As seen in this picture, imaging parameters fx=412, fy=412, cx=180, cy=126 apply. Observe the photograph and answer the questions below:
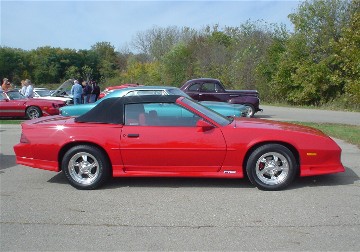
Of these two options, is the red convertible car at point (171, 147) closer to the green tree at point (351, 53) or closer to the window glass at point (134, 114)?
the window glass at point (134, 114)

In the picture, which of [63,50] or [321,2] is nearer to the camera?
[321,2]

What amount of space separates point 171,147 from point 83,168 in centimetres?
136

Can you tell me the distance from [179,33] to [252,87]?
31.7 meters

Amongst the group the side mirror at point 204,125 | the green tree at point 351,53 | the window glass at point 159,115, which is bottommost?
the side mirror at point 204,125

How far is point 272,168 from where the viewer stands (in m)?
5.87

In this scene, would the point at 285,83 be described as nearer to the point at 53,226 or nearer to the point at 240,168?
the point at 240,168

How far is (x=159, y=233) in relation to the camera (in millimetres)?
4379

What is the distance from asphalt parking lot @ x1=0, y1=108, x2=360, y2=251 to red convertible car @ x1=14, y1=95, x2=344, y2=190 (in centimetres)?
29

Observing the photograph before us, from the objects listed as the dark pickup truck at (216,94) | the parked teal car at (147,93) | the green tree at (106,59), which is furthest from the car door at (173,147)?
the green tree at (106,59)

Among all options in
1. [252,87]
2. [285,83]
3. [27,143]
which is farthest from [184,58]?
[27,143]

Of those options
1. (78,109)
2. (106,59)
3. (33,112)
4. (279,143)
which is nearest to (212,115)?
(279,143)

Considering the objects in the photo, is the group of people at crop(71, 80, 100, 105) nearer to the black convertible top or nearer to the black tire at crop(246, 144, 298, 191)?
the black convertible top

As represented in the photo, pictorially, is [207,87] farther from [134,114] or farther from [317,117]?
[134,114]

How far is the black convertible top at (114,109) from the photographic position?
20.2 feet
